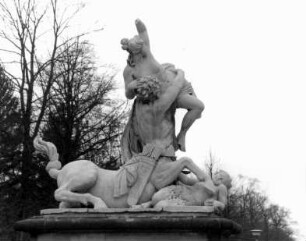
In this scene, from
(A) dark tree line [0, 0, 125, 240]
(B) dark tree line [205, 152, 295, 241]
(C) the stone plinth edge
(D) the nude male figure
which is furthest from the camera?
(B) dark tree line [205, 152, 295, 241]

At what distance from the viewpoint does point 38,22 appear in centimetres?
2369

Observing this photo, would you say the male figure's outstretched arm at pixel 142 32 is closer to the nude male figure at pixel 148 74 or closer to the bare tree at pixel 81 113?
the nude male figure at pixel 148 74

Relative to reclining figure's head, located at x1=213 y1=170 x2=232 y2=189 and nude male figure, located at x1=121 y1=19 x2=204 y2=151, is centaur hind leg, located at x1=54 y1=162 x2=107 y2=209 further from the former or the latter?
reclining figure's head, located at x1=213 y1=170 x2=232 y2=189

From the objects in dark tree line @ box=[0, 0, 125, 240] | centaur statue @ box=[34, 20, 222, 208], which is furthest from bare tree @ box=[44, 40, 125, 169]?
centaur statue @ box=[34, 20, 222, 208]

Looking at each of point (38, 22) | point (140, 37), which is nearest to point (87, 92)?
point (38, 22)

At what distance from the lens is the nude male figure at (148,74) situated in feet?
30.1

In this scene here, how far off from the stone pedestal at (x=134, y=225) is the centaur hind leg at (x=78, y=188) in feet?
0.78

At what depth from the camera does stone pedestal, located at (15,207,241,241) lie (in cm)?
782

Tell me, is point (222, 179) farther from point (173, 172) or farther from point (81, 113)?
point (81, 113)

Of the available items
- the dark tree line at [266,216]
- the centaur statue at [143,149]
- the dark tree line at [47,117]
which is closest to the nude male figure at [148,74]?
the centaur statue at [143,149]

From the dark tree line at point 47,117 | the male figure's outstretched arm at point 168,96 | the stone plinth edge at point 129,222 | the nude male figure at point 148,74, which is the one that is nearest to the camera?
the stone plinth edge at point 129,222

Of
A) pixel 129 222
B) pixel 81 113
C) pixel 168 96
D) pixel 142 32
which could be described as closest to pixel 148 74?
pixel 168 96

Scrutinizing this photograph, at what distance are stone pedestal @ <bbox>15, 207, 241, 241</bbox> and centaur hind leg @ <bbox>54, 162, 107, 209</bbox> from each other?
0.78ft

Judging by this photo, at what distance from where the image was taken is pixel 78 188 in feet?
28.5
